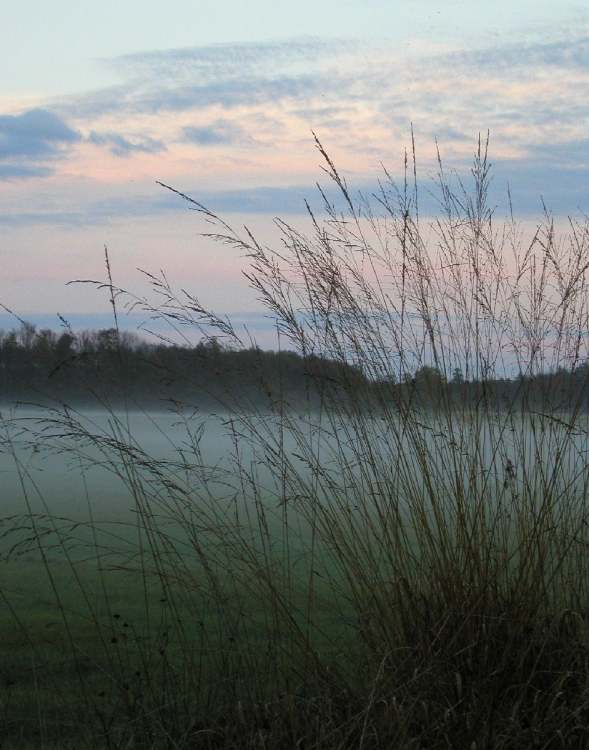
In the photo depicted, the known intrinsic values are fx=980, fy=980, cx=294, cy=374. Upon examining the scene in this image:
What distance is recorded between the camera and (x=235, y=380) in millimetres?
3938

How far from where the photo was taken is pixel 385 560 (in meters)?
3.71

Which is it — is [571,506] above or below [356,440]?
below

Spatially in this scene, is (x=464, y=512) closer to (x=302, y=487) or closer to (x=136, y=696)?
(x=302, y=487)

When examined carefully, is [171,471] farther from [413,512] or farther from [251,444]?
[413,512]

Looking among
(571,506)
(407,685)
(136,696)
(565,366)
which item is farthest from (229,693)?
(565,366)

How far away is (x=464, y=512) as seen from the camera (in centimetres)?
369

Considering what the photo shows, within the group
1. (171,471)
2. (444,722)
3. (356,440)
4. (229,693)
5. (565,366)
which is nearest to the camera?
(444,722)

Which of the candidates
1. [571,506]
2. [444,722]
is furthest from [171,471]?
[571,506]

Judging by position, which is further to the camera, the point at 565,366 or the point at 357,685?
the point at 565,366

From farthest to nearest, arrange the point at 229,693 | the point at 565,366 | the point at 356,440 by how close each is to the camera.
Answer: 1. the point at 565,366
2. the point at 356,440
3. the point at 229,693

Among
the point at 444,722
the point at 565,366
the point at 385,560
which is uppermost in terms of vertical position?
the point at 565,366

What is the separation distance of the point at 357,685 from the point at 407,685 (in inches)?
11.1

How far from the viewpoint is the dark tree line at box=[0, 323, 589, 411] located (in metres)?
3.85

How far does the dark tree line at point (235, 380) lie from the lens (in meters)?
3.85
